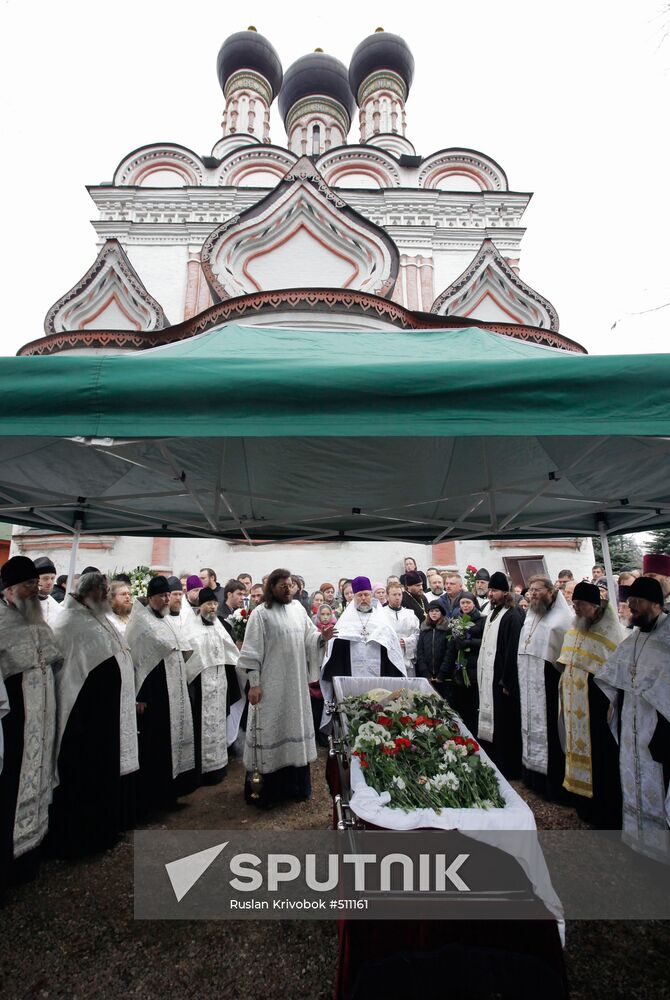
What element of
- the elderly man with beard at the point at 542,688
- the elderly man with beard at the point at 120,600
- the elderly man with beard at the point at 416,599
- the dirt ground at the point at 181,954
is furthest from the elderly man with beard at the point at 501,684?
the elderly man with beard at the point at 120,600

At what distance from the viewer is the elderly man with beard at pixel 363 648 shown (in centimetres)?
545

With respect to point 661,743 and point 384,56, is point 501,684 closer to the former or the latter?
point 661,743

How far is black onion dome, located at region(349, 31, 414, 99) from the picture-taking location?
83.6 ft

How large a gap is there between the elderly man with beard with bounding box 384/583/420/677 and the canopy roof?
1819 millimetres

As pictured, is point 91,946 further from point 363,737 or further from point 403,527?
point 403,527

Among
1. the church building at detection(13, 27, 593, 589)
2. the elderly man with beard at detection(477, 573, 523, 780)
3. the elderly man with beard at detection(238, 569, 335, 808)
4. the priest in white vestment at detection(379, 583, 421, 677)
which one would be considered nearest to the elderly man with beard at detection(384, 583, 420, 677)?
the priest in white vestment at detection(379, 583, 421, 677)

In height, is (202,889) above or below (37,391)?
below

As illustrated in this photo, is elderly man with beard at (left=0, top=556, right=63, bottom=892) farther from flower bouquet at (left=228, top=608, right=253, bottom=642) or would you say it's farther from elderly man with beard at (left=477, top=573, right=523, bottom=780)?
elderly man with beard at (left=477, top=573, right=523, bottom=780)

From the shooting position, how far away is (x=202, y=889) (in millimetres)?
3037

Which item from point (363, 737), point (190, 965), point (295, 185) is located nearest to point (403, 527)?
point (363, 737)

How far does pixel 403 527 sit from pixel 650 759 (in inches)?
104

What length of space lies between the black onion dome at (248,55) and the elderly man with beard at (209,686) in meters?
31.3

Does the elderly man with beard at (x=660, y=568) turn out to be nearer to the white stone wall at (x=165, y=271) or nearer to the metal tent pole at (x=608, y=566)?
the metal tent pole at (x=608, y=566)

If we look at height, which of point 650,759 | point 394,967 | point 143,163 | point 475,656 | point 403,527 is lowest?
point 394,967
